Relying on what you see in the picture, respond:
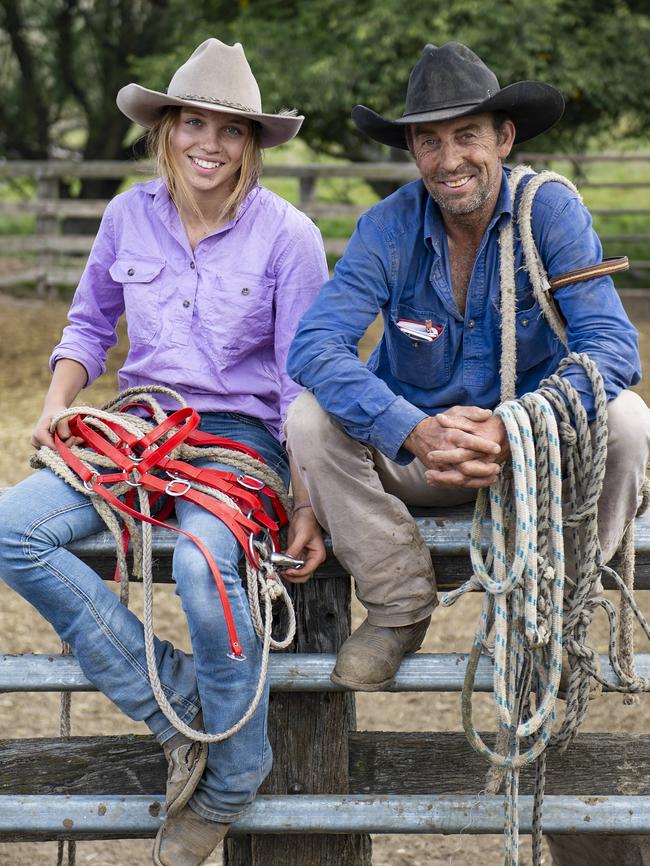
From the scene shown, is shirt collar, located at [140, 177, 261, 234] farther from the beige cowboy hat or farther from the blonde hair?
the beige cowboy hat

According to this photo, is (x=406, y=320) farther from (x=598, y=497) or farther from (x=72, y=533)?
(x=72, y=533)

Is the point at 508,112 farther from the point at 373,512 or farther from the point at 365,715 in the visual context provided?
the point at 365,715

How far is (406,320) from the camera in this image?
2.64 meters

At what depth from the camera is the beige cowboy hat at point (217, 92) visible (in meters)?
2.74

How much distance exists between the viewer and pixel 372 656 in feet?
7.82

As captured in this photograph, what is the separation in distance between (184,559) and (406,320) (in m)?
0.79

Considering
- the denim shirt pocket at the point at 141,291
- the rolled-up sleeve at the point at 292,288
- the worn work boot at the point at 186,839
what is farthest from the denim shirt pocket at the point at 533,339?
the worn work boot at the point at 186,839

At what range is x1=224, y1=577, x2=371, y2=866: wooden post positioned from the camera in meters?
2.54

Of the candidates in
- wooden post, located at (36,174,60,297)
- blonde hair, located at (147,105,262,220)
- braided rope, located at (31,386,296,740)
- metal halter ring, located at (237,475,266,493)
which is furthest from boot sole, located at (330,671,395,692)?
wooden post, located at (36,174,60,297)

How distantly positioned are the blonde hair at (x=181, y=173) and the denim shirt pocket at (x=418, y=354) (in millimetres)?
500

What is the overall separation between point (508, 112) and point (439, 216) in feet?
0.95

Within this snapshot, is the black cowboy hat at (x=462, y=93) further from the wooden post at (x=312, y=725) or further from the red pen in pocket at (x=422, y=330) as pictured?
the wooden post at (x=312, y=725)

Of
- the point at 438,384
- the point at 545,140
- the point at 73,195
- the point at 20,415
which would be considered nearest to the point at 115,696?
the point at 438,384

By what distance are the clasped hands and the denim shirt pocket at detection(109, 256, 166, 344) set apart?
0.83 m
